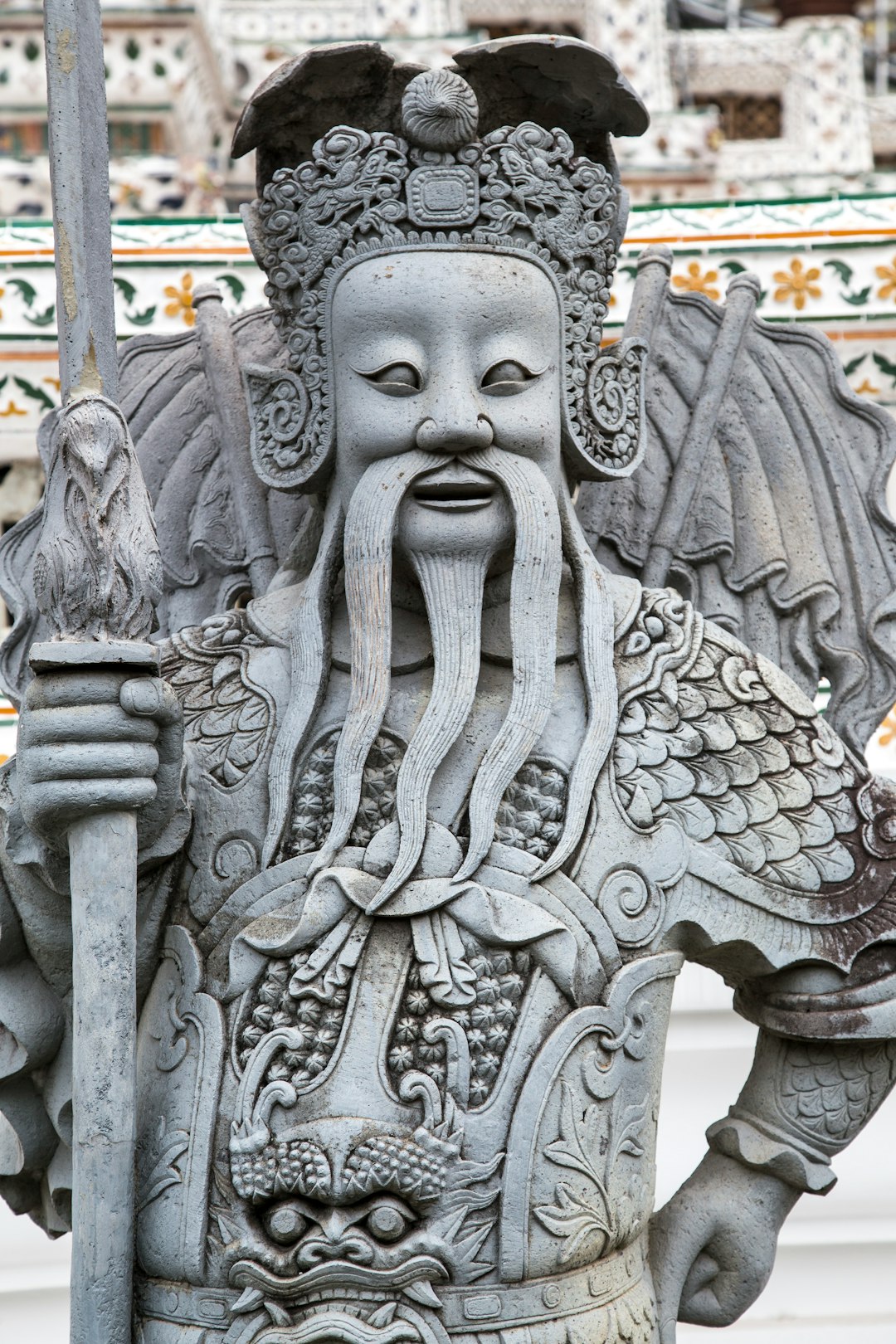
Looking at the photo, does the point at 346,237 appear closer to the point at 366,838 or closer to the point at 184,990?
the point at 366,838

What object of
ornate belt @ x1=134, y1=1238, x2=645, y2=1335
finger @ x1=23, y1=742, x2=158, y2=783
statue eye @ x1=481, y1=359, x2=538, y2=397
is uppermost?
statue eye @ x1=481, y1=359, x2=538, y2=397

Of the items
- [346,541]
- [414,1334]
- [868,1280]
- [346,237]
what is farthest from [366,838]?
[868,1280]

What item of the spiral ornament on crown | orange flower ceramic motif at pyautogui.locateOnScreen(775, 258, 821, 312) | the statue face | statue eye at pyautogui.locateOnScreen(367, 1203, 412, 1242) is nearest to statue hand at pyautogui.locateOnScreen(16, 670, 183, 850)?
the statue face

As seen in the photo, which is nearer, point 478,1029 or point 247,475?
point 478,1029

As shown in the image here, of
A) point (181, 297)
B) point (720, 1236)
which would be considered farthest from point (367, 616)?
point (181, 297)

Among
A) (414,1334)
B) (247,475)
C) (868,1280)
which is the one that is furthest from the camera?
(868,1280)

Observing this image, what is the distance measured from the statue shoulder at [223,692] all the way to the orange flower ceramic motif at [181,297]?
1.53 m

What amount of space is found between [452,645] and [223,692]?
373 millimetres

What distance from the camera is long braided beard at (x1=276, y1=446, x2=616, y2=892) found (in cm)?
286

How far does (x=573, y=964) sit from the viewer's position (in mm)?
2812

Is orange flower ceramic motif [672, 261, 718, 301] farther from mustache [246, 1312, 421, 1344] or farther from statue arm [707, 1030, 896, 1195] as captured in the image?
mustache [246, 1312, 421, 1344]

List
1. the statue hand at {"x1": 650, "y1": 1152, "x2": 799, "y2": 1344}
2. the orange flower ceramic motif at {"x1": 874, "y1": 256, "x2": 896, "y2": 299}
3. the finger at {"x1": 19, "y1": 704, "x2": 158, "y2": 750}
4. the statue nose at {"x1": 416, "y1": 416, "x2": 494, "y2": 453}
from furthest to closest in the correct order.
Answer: the orange flower ceramic motif at {"x1": 874, "y1": 256, "x2": 896, "y2": 299} < the statue hand at {"x1": 650, "y1": 1152, "x2": 799, "y2": 1344} < the statue nose at {"x1": 416, "y1": 416, "x2": 494, "y2": 453} < the finger at {"x1": 19, "y1": 704, "x2": 158, "y2": 750}

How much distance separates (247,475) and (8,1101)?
3.59 feet

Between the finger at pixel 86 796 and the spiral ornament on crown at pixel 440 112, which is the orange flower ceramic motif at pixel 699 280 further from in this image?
the finger at pixel 86 796
